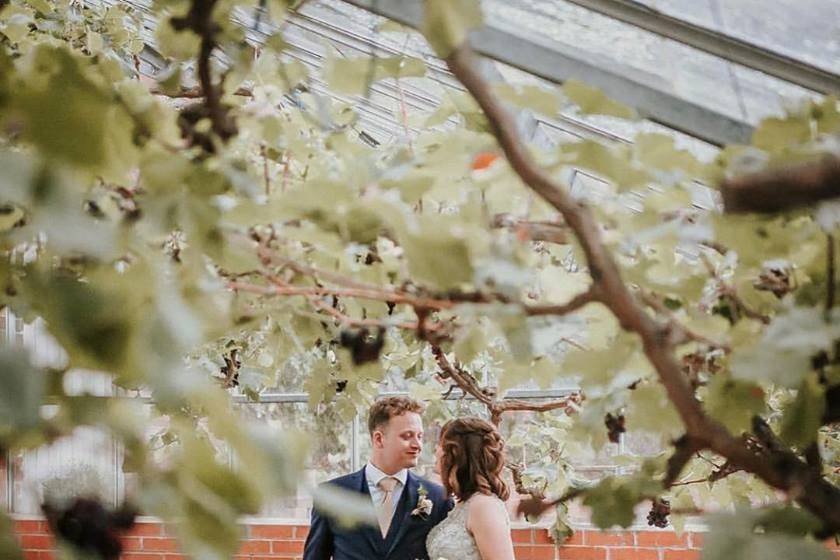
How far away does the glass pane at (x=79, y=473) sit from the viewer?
418 mm

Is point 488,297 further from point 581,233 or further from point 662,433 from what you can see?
point 662,433

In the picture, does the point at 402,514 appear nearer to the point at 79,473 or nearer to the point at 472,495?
the point at 472,495

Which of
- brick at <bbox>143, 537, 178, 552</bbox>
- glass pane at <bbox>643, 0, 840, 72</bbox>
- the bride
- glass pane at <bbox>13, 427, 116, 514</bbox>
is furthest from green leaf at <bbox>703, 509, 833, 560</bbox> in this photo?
brick at <bbox>143, 537, 178, 552</bbox>

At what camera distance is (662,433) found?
2.33ft

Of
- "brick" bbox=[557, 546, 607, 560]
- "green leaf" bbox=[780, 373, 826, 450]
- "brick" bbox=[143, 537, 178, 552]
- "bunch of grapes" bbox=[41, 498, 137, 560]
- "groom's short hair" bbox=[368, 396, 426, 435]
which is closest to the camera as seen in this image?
"bunch of grapes" bbox=[41, 498, 137, 560]

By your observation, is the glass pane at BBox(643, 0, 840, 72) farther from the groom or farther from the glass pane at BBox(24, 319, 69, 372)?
the groom

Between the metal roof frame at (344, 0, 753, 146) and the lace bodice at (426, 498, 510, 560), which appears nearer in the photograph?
the metal roof frame at (344, 0, 753, 146)

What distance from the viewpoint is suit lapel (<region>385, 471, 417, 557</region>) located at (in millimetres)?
3848

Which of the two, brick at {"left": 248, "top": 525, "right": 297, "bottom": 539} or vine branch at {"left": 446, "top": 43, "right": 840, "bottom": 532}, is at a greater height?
brick at {"left": 248, "top": 525, "right": 297, "bottom": 539}

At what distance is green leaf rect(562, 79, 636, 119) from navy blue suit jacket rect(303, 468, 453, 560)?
325 cm

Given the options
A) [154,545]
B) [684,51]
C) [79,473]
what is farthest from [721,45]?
[154,545]

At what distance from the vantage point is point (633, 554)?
5.48 m

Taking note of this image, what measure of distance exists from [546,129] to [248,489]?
2270 mm

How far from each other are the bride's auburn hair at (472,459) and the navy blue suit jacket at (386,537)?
21 centimetres
